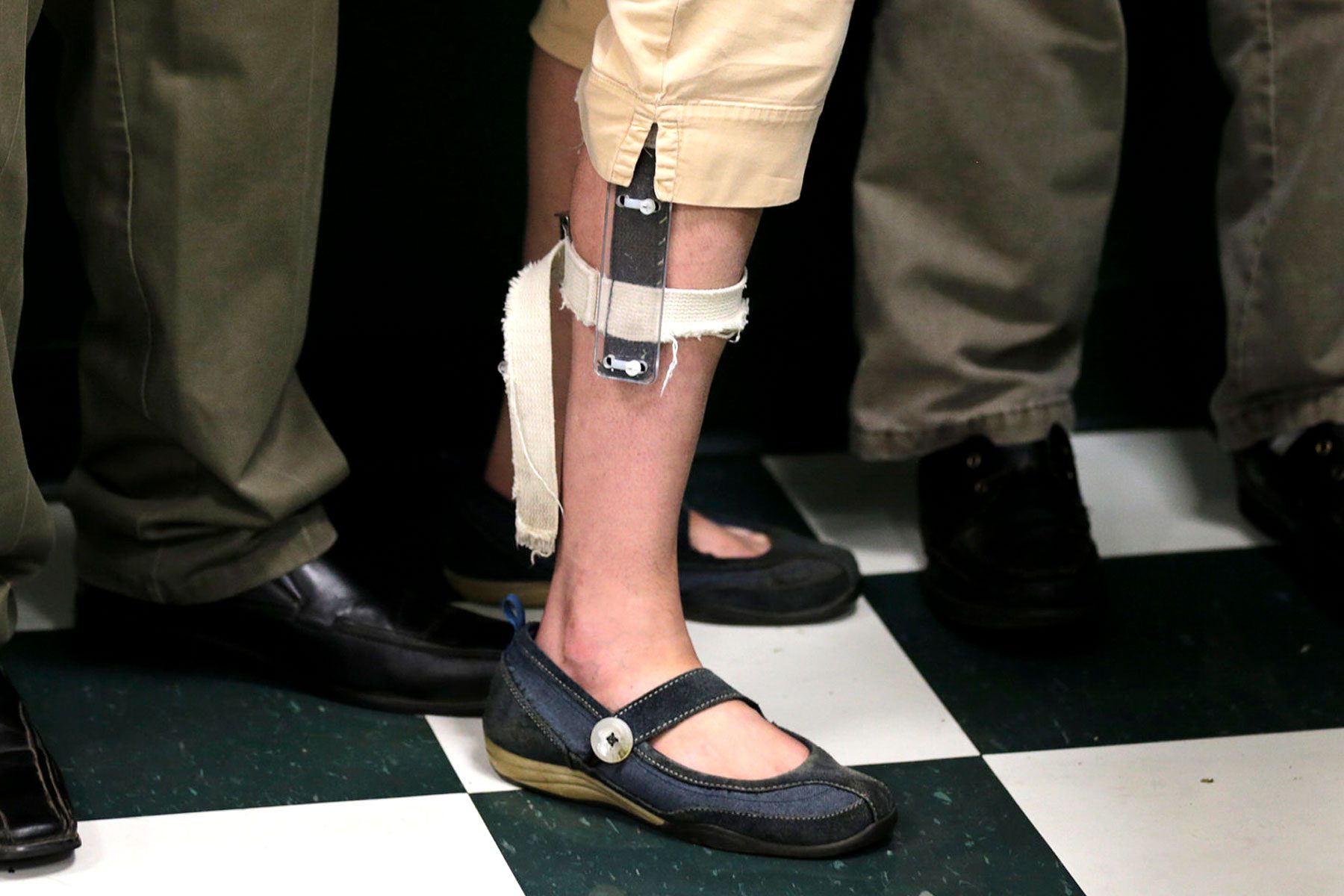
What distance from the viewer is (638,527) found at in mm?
977

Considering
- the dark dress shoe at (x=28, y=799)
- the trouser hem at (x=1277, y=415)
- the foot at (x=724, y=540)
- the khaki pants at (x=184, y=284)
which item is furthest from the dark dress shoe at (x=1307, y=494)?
the dark dress shoe at (x=28, y=799)

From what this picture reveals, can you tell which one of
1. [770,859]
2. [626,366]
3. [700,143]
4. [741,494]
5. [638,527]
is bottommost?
[741,494]

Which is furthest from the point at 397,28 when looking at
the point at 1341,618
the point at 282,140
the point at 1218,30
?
the point at 1341,618

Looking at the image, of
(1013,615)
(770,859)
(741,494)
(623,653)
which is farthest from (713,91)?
(741,494)

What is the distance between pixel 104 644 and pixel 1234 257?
3.10ft

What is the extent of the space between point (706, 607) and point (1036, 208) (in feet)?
1.33

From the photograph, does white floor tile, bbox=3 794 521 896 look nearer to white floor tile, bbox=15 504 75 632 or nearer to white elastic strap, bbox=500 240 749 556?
white elastic strap, bbox=500 240 749 556

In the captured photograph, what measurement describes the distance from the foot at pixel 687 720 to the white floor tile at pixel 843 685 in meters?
0.12

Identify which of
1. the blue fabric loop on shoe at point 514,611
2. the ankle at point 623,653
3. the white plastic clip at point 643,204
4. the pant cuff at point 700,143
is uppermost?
the pant cuff at point 700,143

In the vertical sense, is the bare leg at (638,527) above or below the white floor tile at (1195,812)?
above

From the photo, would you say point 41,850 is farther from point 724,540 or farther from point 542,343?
point 724,540

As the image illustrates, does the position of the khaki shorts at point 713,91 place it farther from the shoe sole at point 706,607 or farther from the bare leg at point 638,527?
the shoe sole at point 706,607

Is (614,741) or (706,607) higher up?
(614,741)

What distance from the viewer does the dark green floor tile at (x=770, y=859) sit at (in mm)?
955
